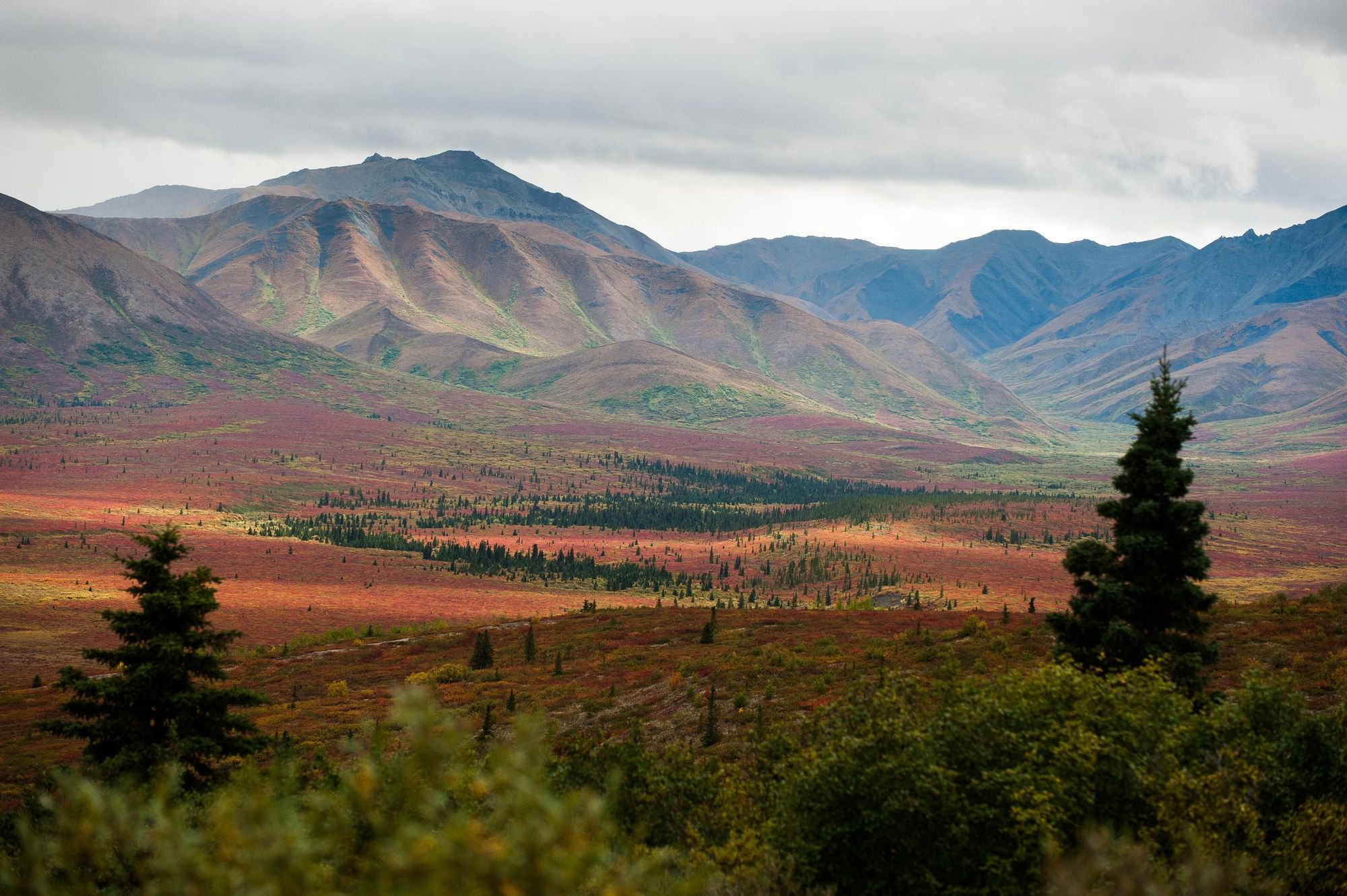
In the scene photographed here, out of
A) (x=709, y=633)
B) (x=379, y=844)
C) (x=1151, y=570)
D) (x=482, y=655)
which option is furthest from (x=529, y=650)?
(x=379, y=844)

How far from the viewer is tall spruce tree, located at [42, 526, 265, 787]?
2067 cm

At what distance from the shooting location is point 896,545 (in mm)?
126125

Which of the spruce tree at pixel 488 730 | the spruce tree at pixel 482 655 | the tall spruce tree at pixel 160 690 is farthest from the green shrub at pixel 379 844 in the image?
the spruce tree at pixel 482 655

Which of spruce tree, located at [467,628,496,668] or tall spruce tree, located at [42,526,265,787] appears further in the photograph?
spruce tree, located at [467,628,496,668]

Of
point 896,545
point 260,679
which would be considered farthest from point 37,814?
point 896,545

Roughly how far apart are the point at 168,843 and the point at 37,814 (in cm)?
1568

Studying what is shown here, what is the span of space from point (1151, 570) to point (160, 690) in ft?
80.4

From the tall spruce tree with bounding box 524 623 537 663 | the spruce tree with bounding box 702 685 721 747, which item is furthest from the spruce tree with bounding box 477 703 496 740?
the tall spruce tree with bounding box 524 623 537 663

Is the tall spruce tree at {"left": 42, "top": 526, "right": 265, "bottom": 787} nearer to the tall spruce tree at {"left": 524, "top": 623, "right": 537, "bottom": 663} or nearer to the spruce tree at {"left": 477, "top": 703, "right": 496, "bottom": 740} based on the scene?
the spruce tree at {"left": 477, "top": 703, "right": 496, "bottom": 740}

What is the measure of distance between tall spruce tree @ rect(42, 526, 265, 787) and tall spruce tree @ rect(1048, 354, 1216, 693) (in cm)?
2145

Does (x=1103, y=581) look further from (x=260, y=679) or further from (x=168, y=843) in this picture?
(x=260, y=679)

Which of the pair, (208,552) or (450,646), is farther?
(208,552)

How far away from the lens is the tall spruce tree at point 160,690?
67.8 feet

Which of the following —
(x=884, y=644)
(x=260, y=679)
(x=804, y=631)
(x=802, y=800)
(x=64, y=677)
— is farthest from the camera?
(x=260, y=679)
